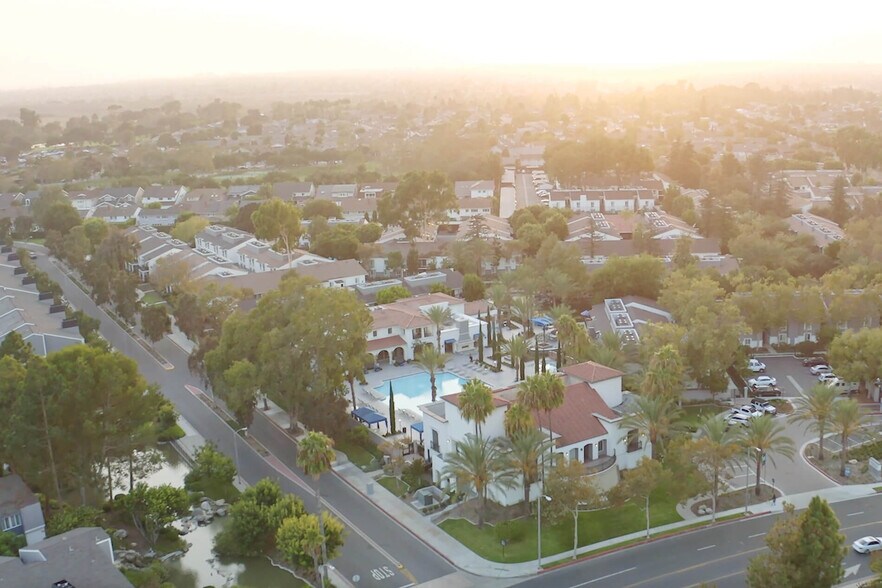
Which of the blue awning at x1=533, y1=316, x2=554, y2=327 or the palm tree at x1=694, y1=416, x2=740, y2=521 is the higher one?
the palm tree at x1=694, y1=416, x2=740, y2=521

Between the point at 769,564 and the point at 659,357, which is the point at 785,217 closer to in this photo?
the point at 659,357

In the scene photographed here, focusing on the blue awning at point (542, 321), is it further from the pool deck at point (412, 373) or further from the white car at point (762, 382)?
the white car at point (762, 382)

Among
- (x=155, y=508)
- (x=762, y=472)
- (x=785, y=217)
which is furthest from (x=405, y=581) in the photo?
(x=785, y=217)

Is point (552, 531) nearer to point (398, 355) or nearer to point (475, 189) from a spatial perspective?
point (398, 355)

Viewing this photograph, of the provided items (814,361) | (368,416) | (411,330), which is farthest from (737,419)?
(411,330)

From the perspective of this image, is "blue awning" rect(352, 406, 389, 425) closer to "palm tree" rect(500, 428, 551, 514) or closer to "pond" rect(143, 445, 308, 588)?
"pond" rect(143, 445, 308, 588)

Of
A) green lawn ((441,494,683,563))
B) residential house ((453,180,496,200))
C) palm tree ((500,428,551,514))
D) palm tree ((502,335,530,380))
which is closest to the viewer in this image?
green lawn ((441,494,683,563))

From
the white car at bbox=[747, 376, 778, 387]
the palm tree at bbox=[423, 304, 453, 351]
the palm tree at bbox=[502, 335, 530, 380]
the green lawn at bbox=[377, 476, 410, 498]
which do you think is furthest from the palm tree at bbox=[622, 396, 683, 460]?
the palm tree at bbox=[423, 304, 453, 351]

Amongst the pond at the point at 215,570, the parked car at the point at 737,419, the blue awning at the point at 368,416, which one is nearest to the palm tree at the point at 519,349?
the blue awning at the point at 368,416
